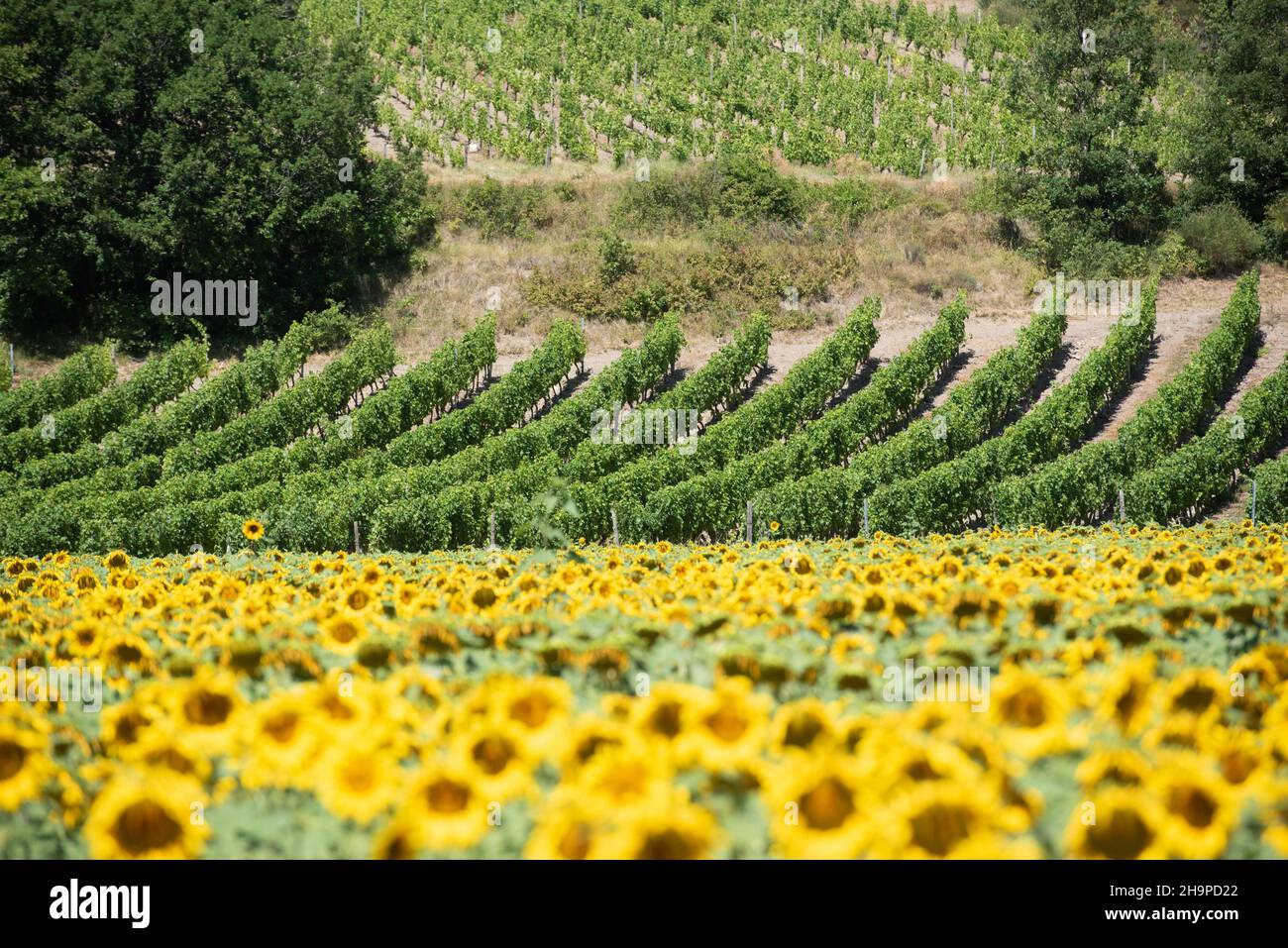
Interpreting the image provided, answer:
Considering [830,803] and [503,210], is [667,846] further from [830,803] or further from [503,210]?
[503,210]

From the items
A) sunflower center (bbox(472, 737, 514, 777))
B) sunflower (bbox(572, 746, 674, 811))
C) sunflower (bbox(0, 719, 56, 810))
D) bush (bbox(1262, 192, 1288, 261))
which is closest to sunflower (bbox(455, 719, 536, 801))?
sunflower center (bbox(472, 737, 514, 777))

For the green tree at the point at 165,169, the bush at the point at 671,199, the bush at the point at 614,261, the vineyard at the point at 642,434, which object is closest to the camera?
the vineyard at the point at 642,434

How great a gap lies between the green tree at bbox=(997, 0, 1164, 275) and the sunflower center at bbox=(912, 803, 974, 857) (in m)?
38.2

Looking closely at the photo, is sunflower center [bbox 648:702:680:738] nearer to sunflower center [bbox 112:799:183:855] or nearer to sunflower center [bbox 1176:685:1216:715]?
sunflower center [bbox 112:799:183:855]

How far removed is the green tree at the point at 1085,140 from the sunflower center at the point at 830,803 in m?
38.3

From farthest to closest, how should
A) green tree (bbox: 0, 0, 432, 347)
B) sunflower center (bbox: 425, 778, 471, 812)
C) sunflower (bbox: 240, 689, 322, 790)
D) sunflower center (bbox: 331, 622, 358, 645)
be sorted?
green tree (bbox: 0, 0, 432, 347), sunflower center (bbox: 331, 622, 358, 645), sunflower (bbox: 240, 689, 322, 790), sunflower center (bbox: 425, 778, 471, 812)

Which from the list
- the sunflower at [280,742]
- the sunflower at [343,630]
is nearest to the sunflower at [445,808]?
the sunflower at [280,742]

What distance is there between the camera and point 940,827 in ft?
6.91

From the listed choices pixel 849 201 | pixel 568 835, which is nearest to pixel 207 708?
pixel 568 835

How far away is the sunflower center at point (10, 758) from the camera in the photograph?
267 centimetres

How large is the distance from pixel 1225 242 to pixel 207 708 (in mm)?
40414

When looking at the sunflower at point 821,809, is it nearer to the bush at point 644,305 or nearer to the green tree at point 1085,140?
the bush at point 644,305

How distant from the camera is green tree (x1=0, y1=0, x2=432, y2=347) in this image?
1308 inches

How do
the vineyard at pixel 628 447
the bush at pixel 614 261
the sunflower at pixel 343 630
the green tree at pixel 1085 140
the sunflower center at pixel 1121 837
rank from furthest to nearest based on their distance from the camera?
the green tree at pixel 1085 140 < the bush at pixel 614 261 < the vineyard at pixel 628 447 < the sunflower at pixel 343 630 < the sunflower center at pixel 1121 837
